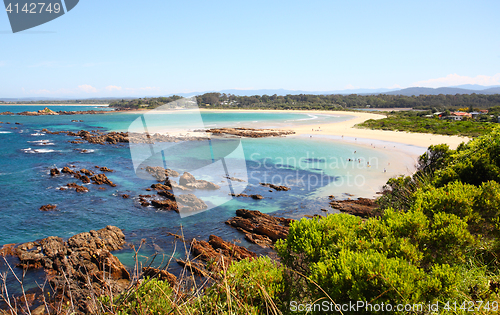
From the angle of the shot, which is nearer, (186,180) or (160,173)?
(186,180)

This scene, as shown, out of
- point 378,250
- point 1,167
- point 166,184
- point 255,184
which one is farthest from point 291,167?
point 1,167

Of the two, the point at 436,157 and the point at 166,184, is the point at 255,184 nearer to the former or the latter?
the point at 166,184

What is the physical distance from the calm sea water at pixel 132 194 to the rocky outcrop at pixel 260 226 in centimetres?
47

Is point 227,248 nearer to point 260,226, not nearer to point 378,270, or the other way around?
point 260,226

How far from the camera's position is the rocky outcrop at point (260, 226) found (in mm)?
10961

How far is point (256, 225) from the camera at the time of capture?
12117mm

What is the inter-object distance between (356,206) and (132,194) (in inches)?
500

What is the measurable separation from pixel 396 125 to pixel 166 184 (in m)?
41.9

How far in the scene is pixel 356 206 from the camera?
44.8 feet

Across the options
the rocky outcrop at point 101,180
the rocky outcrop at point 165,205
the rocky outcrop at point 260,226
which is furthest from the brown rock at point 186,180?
the rocky outcrop at point 260,226

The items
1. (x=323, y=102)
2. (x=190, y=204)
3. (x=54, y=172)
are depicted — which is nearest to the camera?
(x=190, y=204)

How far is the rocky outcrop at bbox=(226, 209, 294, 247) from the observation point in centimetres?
1096

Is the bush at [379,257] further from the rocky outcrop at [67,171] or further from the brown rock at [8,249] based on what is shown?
the rocky outcrop at [67,171]

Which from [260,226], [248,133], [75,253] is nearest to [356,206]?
[260,226]
